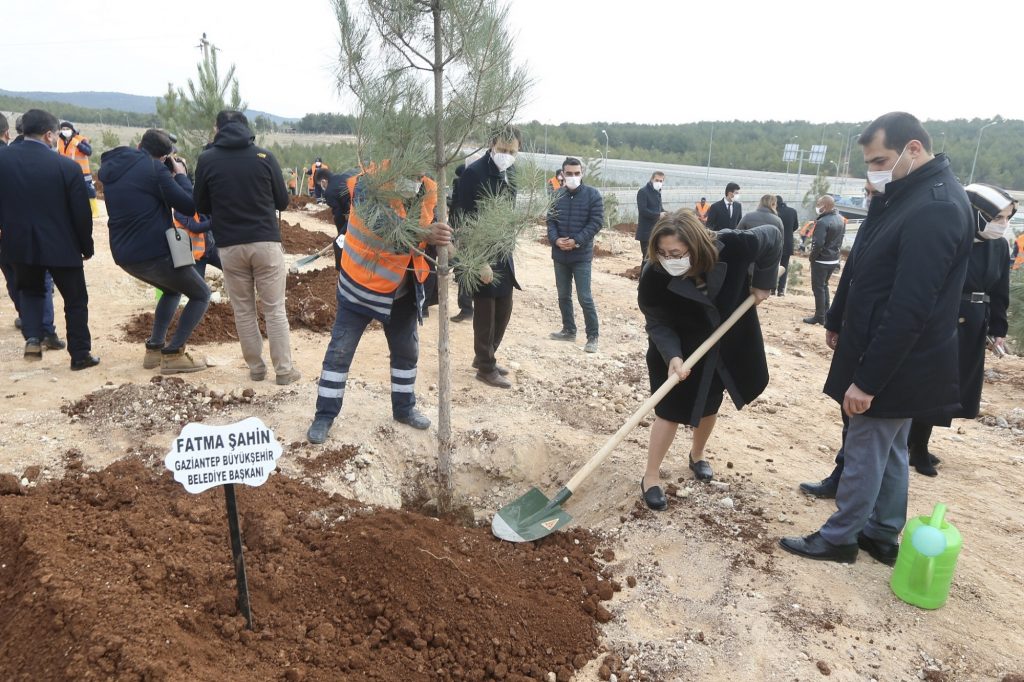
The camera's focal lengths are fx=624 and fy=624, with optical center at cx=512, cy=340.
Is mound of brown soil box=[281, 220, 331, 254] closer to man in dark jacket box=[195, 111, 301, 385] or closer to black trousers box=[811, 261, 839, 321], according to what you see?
man in dark jacket box=[195, 111, 301, 385]

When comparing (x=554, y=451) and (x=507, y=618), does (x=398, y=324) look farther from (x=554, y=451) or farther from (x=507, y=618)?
(x=507, y=618)

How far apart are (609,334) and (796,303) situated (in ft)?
15.3

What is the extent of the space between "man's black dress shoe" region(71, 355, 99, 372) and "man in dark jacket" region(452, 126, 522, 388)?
2.90 meters

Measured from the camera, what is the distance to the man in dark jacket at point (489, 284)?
4.29 m

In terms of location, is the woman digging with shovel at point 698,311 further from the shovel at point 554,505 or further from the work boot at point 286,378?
the work boot at point 286,378

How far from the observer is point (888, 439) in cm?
263

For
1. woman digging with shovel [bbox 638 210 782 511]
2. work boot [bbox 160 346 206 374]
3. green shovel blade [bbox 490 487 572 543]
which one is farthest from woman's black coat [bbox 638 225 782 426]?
work boot [bbox 160 346 206 374]

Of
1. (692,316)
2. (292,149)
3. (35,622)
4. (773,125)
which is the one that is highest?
(773,125)

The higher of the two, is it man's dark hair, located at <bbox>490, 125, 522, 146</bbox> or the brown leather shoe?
man's dark hair, located at <bbox>490, 125, 522, 146</bbox>

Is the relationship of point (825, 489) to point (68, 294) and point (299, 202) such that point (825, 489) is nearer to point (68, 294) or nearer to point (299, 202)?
point (68, 294)

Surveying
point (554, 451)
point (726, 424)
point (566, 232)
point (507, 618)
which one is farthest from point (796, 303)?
point (507, 618)

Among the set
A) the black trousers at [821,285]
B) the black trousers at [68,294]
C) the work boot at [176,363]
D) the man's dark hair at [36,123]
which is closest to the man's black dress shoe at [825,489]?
the work boot at [176,363]

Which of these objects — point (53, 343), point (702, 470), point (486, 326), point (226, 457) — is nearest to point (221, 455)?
point (226, 457)

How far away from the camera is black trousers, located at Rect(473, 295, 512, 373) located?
489cm
